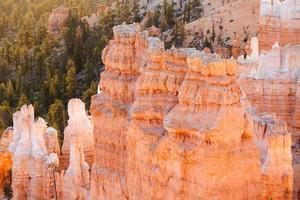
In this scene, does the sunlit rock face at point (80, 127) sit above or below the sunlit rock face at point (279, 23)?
below

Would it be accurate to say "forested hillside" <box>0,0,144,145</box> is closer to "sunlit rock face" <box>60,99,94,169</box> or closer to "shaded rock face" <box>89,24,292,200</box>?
"sunlit rock face" <box>60,99,94,169</box>

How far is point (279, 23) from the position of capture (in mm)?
34438

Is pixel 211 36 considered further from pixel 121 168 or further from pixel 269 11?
pixel 121 168

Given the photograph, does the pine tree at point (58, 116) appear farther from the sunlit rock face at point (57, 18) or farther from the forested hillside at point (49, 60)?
the sunlit rock face at point (57, 18)

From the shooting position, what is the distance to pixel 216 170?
13609 millimetres

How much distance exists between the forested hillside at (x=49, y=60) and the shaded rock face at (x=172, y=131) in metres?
22.4

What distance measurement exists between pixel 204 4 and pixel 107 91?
47026mm

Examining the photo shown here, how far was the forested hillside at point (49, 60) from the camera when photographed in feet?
165

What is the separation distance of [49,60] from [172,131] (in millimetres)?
46606

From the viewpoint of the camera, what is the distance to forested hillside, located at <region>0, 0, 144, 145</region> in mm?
50188

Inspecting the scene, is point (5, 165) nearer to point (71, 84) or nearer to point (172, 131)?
point (172, 131)

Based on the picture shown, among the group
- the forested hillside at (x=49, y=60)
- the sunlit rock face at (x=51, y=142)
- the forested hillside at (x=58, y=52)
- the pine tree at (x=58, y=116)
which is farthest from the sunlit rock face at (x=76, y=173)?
the forested hillside at (x=58, y=52)

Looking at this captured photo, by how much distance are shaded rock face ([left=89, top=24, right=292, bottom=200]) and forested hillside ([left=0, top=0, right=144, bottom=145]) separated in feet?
73.5

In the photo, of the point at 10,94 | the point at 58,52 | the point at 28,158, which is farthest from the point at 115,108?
the point at 58,52
